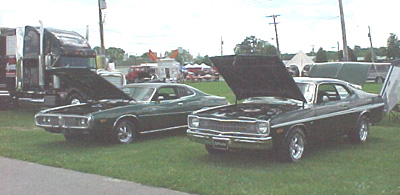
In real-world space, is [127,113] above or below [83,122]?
above

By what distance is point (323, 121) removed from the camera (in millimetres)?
8516

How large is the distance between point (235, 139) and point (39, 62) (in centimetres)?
1127

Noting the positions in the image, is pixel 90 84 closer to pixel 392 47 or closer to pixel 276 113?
pixel 276 113

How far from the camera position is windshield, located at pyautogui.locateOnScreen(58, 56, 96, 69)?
16.8m

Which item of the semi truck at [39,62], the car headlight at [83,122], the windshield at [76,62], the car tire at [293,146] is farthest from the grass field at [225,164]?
the windshield at [76,62]

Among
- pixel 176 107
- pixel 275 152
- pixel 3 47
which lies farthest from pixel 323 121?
pixel 3 47

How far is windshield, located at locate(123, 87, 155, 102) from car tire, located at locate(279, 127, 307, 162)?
12.6ft

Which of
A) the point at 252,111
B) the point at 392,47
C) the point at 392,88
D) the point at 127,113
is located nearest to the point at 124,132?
the point at 127,113

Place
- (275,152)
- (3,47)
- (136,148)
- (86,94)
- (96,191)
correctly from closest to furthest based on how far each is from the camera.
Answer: (96,191) → (275,152) → (136,148) → (86,94) → (3,47)

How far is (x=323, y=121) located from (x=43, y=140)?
630 centimetres

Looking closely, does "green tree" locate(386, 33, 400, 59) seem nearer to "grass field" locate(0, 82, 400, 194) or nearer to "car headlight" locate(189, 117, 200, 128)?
"grass field" locate(0, 82, 400, 194)

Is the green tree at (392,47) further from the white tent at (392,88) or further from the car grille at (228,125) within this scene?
the car grille at (228,125)

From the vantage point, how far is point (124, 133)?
1007cm

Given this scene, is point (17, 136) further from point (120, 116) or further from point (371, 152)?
point (371, 152)
